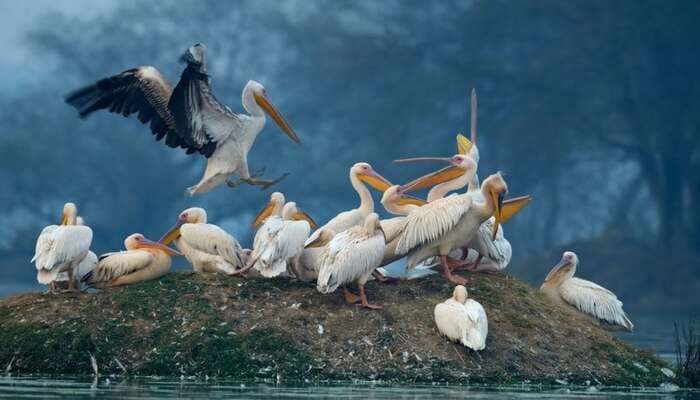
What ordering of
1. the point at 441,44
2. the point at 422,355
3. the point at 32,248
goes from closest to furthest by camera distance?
the point at 422,355 < the point at 32,248 < the point at 441,44

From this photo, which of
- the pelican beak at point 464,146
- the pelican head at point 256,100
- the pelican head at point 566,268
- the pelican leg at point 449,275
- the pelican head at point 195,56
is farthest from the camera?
the pelican head at point 256,100

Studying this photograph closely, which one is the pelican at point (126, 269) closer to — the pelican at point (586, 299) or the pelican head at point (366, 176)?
the pelican head at point (366, 176)

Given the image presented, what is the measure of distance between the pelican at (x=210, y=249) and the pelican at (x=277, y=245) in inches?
17.3

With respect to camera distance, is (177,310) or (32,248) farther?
(32,248)

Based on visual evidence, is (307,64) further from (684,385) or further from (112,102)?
(684,385)

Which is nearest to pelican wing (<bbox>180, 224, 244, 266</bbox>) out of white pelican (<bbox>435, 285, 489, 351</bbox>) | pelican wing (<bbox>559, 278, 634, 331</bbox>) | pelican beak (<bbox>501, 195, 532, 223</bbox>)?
white pelican (<bbox>435, 285, 489, 351</bbox>)

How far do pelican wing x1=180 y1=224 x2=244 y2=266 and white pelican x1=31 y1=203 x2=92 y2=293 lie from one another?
0.95m

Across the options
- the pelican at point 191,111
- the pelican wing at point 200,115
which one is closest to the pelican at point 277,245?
the pelican at point 191,111

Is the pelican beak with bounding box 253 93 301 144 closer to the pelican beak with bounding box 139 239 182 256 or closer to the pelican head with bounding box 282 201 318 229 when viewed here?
the pelican head with bounding box 282 201 318 229

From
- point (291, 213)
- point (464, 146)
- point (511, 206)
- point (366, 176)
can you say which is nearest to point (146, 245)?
point (291, 213)

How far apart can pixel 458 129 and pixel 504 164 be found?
1.58 metres

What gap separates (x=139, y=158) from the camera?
42.6m

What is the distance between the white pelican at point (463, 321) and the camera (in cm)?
1295

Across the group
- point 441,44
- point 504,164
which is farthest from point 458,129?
point 441,44
